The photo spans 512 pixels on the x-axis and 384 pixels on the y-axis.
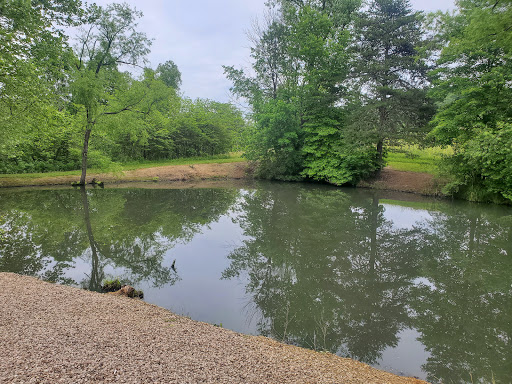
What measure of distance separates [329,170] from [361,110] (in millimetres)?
5125

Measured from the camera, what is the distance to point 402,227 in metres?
11.6

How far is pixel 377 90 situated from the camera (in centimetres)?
1978

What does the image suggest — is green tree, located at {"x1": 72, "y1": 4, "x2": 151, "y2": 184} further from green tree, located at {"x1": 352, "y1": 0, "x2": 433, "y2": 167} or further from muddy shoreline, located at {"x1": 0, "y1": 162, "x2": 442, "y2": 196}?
green tree, located at {"x1": 352, "y1": 0, "x2": 433, "y2": 167}

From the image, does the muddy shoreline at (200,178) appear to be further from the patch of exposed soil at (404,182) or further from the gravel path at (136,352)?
the gravel path at (136,352)

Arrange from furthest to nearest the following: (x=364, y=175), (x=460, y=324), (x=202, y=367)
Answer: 1. (x=364, y=175)
2. (x=460, y=324)
3. (x=202, y=367)

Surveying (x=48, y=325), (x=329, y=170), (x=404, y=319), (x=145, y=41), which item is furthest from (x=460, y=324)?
(x=145, y=41)

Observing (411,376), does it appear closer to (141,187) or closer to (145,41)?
(141,187)

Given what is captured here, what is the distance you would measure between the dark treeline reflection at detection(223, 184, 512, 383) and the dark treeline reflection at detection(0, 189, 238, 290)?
7.32ft

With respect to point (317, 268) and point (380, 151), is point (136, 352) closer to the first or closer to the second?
point (317, 268)

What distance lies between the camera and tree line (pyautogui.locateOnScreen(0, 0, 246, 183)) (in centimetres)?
808

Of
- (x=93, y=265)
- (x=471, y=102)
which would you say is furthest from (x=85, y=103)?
(x=471, y=102)

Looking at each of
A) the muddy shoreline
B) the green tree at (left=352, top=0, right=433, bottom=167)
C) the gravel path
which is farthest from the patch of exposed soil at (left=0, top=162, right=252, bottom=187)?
the gravel path

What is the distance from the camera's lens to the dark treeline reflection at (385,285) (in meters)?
4.38

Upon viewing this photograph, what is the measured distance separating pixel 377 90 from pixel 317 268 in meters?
16.5
